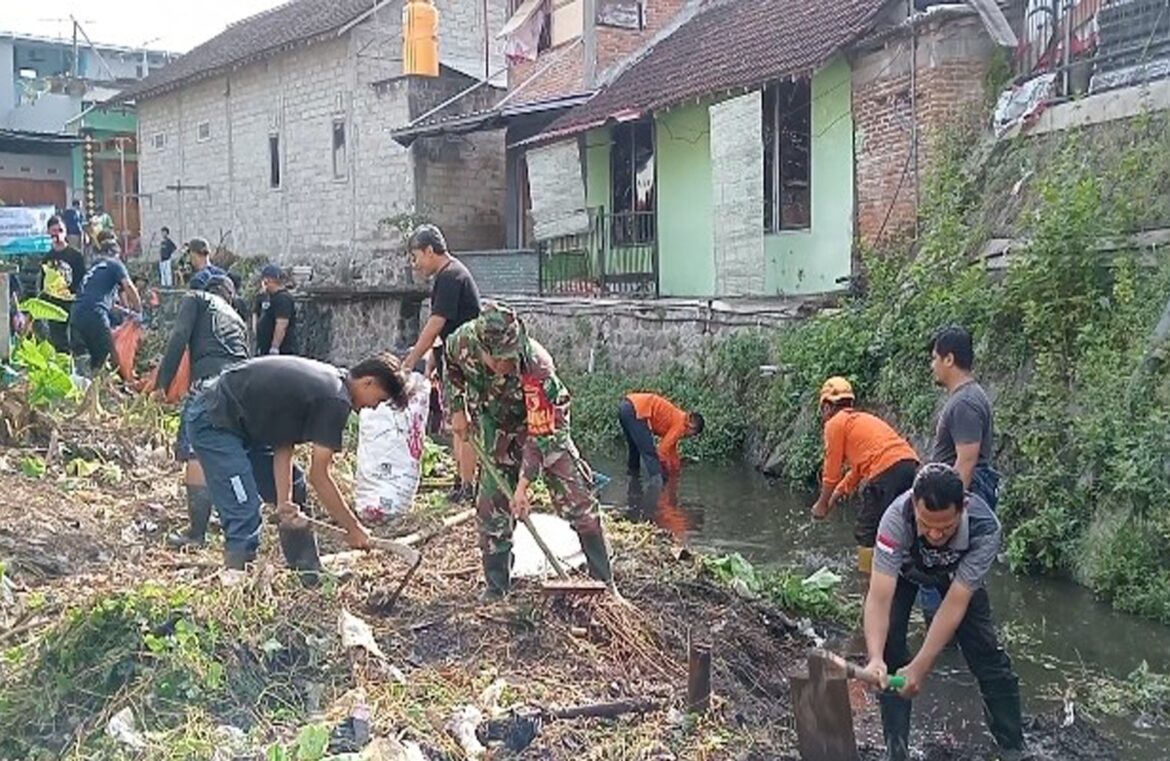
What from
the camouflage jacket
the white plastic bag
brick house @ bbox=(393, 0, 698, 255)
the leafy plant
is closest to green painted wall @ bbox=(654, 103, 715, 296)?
brick house @ bbox=(393, 0, 698, 255)

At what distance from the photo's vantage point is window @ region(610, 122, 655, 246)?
18.7m

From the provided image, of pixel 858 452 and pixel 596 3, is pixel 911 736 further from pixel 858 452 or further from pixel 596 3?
pixel 596 3

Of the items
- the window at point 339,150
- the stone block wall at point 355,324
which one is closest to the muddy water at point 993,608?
the stone block wall at point 355,324

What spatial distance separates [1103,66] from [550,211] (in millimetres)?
9688

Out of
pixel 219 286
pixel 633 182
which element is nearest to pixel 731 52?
pixel 633 182

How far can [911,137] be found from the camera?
1367 centimetres

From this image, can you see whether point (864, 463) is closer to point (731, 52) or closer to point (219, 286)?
point (219, 286)

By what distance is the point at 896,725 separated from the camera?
16.2 feet

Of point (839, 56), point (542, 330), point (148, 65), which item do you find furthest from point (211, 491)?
point (148, 65)

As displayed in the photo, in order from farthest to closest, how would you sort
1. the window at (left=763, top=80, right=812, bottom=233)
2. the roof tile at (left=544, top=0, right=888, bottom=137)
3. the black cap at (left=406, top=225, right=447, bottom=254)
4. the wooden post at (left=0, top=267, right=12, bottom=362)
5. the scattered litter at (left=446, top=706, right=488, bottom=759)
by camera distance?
the window at (left=763, top=80, right=812, bottom=233) → the roof tile at (left=544, top=0, right=888, bottom=137) → the wooden post at (left=0, top=267, right=12, bottom=362) → the black cap at (left=406, top=225, right=447, bottom=254) → the scattered litter at (left=446, top=706, right=488, bottom=759)

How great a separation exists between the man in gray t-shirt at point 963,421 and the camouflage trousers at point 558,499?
173 centimetres

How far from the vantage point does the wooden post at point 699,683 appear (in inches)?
196

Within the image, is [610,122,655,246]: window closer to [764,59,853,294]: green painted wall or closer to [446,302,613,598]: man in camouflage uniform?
[764,59,853,294]: green painted wall

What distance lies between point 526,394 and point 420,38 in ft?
61.4
